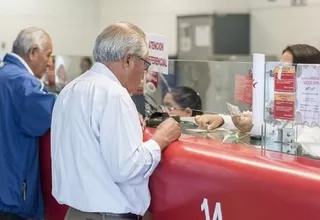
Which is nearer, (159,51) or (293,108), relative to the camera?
(293,108)

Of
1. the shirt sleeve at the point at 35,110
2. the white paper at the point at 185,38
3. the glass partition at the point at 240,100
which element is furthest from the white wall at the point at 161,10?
the shirt sleeve at the point at 35,110

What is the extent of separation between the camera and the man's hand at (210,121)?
2.39 m

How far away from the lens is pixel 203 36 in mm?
5746

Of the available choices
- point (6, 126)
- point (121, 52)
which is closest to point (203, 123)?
point (121, 52)

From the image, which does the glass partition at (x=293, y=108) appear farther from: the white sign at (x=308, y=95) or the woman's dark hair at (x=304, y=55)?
the woman's dark hair at (x=304, y=55)

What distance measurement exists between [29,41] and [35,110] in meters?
0.48

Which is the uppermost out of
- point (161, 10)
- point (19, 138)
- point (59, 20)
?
point (161, 10)

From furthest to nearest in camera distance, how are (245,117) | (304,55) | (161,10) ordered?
(161,10)
(304,55)
(245,117)

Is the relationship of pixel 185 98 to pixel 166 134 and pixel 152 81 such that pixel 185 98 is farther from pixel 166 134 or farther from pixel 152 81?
pixel 166 134

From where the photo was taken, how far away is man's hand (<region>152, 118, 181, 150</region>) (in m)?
1.91

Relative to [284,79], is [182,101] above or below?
below

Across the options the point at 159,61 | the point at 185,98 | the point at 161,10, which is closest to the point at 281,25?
the point at 161,10

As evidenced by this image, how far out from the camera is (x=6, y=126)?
103 inches

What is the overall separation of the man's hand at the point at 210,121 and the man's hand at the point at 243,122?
11cm
